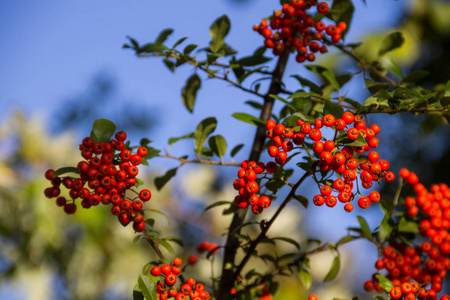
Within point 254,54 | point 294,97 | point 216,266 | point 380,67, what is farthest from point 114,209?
point 216,266

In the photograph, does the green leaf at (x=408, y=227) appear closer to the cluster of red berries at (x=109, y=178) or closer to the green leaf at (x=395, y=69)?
the green leaf at (x=395, y=69)

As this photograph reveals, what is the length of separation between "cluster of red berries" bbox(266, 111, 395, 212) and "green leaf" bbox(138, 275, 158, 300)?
1.29 feet

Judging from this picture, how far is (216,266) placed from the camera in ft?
14.0

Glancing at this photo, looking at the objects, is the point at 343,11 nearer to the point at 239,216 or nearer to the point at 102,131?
the point at 239,216

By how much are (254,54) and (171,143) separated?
0.39 meters

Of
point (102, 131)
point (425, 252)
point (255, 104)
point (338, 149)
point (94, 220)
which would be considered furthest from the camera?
point (94, 220)

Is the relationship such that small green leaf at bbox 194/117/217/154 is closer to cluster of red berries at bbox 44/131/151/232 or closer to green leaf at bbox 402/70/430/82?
cluster of red berries at bbox 44/131/151/232

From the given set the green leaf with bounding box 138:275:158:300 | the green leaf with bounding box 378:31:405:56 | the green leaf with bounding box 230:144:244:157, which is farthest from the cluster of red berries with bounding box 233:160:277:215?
the green leaf with bounding box 378:31:405:56

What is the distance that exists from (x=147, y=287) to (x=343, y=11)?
1047mm

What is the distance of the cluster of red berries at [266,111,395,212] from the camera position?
904 millimetres

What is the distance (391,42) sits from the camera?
1543 millimetres

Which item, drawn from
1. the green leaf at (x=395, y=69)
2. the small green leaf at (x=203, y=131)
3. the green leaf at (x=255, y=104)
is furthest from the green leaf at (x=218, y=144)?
the green leaf at (x=395, y=69)

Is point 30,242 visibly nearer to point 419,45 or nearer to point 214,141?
point 214,141

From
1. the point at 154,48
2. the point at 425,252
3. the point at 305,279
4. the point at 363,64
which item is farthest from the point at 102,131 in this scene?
the point at 425,252
